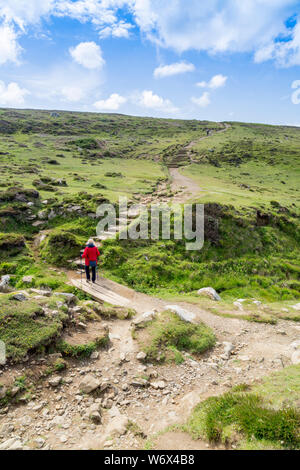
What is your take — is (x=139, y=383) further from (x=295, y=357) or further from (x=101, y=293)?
(x=101, y=293)

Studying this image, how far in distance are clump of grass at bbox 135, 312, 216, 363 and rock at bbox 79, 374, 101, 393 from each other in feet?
7.71

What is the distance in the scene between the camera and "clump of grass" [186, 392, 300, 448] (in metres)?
5.36

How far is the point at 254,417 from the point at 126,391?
4.31m

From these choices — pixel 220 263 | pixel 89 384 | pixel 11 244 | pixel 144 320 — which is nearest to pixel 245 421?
pixel 89 384

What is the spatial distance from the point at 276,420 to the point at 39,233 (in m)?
23.4

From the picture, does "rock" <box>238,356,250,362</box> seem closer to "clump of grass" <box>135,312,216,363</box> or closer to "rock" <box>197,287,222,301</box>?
"clump of grass" <box>135,312,216,363</box>

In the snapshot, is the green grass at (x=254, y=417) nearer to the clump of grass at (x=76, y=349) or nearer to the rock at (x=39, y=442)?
the rock at (x=39, y=442)

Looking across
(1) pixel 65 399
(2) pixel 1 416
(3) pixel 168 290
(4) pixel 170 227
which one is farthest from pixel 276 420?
(4) pixel 170 227

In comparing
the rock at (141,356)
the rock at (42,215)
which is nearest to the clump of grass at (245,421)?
the rock at (141,356)

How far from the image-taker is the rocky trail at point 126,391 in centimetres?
638

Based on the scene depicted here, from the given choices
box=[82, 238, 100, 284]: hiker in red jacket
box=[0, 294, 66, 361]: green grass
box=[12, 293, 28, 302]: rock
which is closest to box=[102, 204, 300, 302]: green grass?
box=[82, 238, 100, 284]: hiker in red jacket

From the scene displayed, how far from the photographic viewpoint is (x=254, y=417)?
19.0ft
